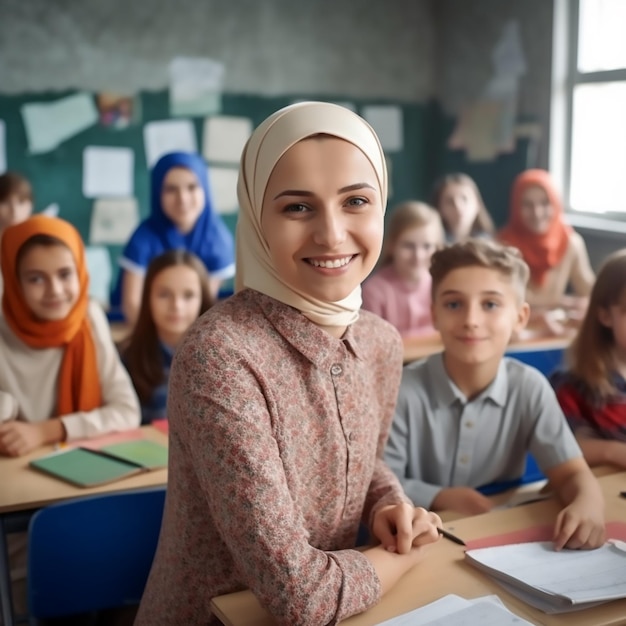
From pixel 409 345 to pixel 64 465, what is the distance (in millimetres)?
1600

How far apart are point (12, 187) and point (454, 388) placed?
3.07 metres

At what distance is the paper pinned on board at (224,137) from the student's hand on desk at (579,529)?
4.21 m

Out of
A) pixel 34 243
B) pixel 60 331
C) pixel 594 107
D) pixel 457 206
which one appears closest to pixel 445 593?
pixel 60 331

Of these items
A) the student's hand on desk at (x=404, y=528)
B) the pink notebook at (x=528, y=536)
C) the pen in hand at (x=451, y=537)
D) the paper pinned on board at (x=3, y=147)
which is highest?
the paper pinned on board at (x=3, y=147)

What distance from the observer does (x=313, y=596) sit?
44.5 inches

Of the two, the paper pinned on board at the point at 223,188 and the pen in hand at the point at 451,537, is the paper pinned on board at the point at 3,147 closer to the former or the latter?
the paper pinned on board at the point at 223,188

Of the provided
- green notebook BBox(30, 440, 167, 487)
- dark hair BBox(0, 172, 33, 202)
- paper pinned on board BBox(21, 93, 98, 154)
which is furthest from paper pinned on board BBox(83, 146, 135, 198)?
green notebook BBox(30, 440, 167, 487)

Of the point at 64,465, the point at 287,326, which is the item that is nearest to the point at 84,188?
the point at 64,465

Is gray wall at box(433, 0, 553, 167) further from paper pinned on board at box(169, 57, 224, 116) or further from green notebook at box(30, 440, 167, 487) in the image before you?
green notebook at box(30, 440, 167, 487)

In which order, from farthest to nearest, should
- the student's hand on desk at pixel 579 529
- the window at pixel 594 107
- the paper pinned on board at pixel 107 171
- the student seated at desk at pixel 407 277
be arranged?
the paper pinned on board at pixel 107 171
the window at pixel 594 107
the student seated at desk at pixel 407 277
the student's hand on desk at pixel 579 529

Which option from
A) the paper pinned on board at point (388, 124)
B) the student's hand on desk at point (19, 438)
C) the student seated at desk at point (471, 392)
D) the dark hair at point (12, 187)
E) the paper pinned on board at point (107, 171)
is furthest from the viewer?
the paper pinned on board at point (388, 124)

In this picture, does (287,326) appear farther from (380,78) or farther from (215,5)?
(380,78)

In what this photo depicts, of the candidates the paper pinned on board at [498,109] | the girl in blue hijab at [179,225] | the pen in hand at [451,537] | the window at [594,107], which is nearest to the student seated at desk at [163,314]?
the girl in blue hijab at [179,225]

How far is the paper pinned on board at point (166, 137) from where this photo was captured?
5246mm
